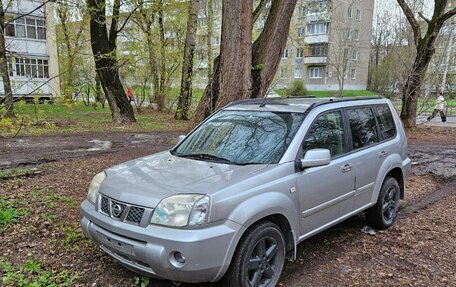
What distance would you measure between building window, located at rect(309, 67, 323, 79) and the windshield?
5251 cm

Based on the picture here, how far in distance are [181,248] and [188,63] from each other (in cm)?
1686

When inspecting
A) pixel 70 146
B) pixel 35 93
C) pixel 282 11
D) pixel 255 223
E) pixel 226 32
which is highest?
pixel 282 11

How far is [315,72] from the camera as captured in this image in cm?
5509

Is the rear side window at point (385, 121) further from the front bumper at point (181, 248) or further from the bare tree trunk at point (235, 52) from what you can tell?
the front bumper at point (181, 248)

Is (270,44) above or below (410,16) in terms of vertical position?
below

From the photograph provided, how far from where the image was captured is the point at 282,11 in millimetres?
7699

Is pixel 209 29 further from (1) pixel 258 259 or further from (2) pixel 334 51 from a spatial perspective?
(2) pixel 334 51

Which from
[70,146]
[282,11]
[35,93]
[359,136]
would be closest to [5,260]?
[35,93]

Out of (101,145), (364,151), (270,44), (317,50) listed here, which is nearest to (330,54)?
(317,50)

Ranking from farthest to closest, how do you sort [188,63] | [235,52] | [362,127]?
[188,63], [235,52], [362,127]

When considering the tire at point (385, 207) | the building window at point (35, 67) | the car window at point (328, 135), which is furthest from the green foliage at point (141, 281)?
the building window at point (35, 67)

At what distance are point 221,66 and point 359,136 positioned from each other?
360cm

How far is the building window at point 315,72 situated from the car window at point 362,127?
51.6 m

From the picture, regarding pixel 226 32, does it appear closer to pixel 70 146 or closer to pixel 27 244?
pixel 27 244
